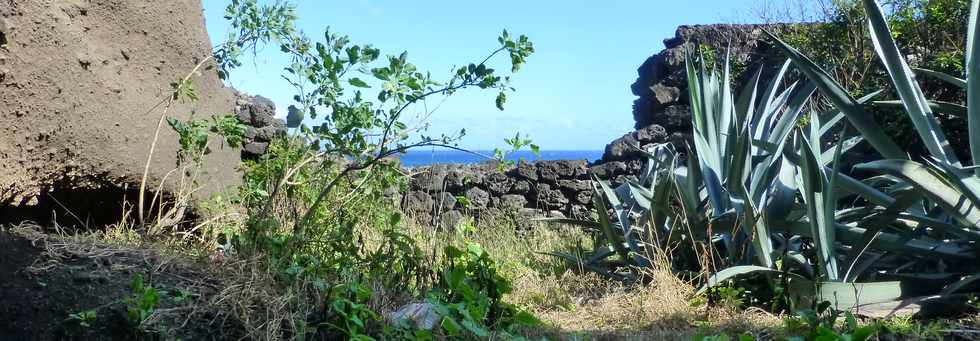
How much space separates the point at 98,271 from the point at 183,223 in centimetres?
199

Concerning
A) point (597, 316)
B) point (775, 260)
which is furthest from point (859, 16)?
point (597, 316)

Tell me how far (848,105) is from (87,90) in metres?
4.19

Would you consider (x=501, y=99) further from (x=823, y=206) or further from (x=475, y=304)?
(x=823, y=206)

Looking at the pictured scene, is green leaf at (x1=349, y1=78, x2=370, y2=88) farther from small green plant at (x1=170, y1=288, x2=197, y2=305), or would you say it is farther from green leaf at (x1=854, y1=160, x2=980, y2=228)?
green leaf at (x1=854, y1=160, x2=980, y2=228)

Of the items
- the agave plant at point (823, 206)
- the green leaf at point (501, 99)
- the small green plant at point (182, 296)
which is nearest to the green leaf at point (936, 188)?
the agave plant at point (823, 206)

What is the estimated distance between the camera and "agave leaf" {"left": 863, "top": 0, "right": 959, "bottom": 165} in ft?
15.2

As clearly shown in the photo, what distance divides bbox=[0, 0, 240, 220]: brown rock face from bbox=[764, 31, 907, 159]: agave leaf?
12.2 feet

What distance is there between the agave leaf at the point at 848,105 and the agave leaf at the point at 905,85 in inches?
6.9

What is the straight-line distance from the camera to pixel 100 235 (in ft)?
16.1

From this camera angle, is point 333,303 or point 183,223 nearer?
point 333,303

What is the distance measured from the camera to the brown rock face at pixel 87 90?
448 centimetres

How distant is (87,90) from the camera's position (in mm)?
4910

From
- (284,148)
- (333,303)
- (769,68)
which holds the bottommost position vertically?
(333,303)

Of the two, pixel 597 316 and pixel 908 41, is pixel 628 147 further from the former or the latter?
pixel 597 316
